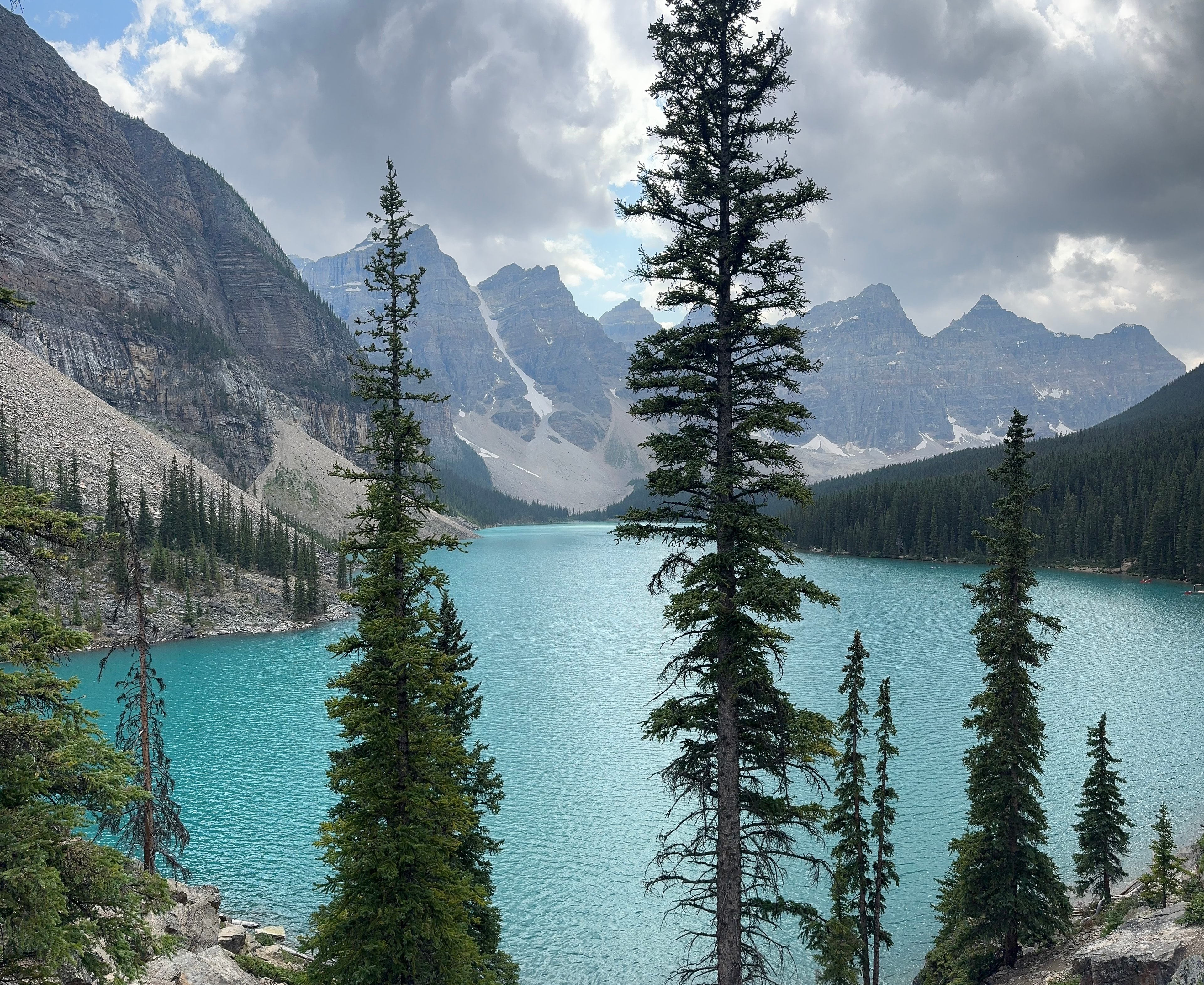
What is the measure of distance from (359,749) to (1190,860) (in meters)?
32.6

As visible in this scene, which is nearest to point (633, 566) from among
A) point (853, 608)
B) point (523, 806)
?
point (853, 608)

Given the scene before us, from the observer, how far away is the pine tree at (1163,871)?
19562mm

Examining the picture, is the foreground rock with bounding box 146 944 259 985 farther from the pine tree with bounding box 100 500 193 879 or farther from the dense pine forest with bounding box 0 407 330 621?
the dense pine forest with bounding box 0 407 330 621

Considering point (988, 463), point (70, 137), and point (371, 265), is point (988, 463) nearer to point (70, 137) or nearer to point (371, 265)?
point (371, 265)

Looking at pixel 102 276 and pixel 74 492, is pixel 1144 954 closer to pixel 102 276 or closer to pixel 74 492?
pixel 74 492

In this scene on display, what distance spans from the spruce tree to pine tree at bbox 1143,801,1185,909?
19.8 metres

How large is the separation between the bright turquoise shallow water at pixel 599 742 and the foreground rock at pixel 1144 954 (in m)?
9.46

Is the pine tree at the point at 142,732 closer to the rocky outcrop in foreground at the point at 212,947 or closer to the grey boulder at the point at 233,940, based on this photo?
the rocky outcrop in foreground at the point at 212,947

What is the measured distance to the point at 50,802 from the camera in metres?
7.97

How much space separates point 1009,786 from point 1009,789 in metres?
0.08

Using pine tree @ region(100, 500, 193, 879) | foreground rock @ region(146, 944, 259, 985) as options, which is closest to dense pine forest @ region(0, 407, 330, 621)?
pine tree @ region(100, 500, 193, 879)

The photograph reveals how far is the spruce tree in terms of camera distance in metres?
12.0

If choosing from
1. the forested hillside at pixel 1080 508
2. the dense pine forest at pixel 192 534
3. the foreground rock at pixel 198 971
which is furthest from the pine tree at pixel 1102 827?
the dense pine forest at pixel 192 534

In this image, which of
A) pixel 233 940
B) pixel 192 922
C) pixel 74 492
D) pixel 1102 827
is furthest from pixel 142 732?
pixel 74 492
